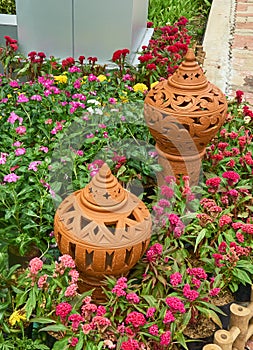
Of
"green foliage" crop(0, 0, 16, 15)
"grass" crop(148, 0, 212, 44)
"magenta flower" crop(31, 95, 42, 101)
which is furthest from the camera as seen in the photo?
"grass" crop(148, 0, 212, 44)

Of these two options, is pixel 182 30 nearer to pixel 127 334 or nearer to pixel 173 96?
pixel 173 96

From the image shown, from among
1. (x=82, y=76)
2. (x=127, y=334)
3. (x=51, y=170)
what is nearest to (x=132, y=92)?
(x=82, y=76)

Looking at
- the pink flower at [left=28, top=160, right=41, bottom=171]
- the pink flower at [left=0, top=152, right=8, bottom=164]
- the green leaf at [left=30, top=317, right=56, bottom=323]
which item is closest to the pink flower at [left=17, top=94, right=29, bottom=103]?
the pink flower at [left=0, top=152, right=8, bottom=164]

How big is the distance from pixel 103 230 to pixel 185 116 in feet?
3.47

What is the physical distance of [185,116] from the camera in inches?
122

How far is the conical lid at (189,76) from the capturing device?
10.5 feet

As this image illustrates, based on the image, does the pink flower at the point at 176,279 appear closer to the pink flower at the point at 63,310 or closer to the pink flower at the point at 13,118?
the pink flower at the point at 63,310

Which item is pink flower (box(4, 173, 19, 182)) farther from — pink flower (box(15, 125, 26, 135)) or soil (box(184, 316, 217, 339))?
soil (box(184, 316, 217, 339))

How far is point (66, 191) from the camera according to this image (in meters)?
3.07

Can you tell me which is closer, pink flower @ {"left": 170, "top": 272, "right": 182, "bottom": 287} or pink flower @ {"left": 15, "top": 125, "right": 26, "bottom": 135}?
pink flower @ {"left": 170, "top": 272, "right": 182, "bottom": 287}

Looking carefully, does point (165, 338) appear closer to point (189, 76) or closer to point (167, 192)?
point (167, 192)

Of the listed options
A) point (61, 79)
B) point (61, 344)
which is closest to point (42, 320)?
point (61, 344)

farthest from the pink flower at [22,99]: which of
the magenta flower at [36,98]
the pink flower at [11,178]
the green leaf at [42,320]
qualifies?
the green leaf at [42,320]

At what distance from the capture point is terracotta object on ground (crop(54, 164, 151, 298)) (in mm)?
2369
